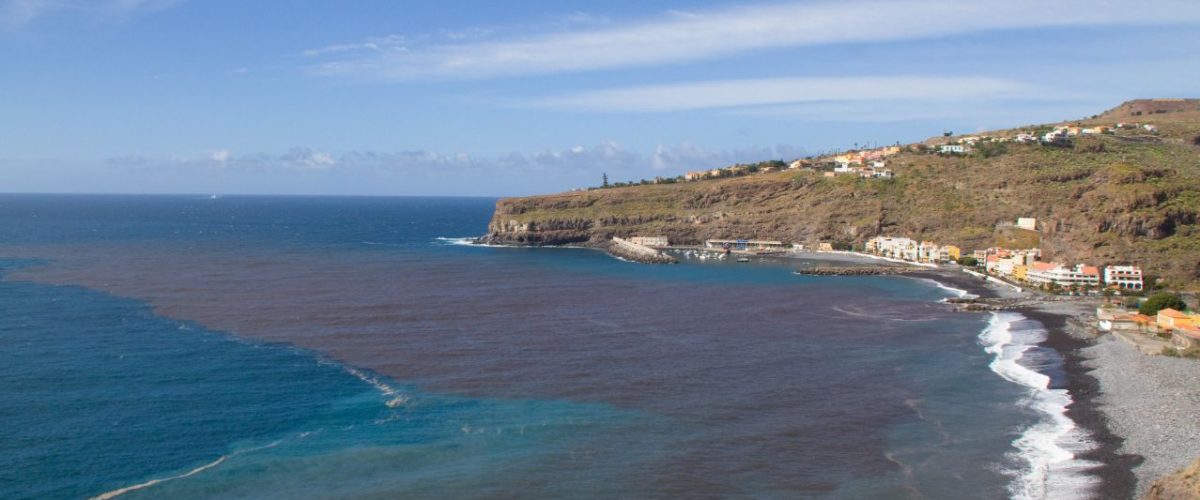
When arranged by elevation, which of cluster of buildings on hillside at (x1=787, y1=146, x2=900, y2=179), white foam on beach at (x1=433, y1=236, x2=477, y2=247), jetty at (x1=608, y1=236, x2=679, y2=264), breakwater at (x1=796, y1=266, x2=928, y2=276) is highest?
cluster of buildings on hillside at (x1=787, y1=146, x2=900, y2=179)

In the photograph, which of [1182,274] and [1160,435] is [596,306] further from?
[1182,274]

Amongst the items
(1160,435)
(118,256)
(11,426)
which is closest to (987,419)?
(1160,435)

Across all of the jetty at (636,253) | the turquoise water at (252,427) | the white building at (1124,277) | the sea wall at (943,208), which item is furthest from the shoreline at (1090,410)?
the jetty at (636,253)

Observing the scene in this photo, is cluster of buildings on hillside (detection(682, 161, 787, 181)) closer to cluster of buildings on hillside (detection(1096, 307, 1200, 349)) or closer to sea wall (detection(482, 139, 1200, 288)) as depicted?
sea wall (detection(482, 139, 1200, 288))

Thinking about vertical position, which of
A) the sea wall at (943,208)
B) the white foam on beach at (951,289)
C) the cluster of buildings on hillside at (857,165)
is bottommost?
the white foam on beach at (951,289)

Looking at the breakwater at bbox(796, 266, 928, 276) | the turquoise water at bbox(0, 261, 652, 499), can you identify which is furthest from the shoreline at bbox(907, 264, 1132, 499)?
the breakwater at bbox(796, 266, 928, 276)

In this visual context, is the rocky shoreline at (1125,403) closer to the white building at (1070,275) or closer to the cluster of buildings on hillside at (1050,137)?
the white building at (1070,275)
